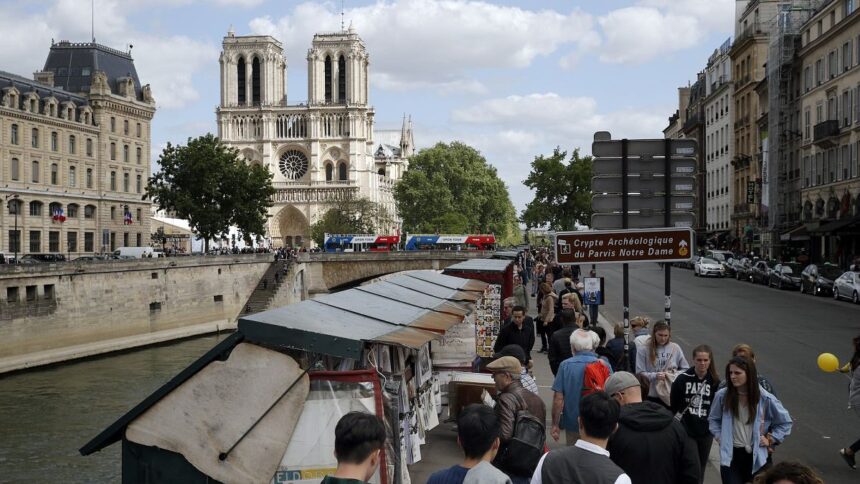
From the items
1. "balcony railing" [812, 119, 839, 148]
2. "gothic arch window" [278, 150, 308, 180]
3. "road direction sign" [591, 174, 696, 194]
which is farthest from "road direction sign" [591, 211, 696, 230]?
"gothic arch window" [278, 150, 308, 180]

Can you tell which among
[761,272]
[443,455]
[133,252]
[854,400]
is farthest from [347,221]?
[854,400]

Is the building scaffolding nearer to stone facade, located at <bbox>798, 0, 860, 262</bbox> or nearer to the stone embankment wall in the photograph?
stone facade, located at <bbox>798, 0, 860, 262</bbox>

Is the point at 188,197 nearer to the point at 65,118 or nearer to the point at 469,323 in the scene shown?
the point at 65,118

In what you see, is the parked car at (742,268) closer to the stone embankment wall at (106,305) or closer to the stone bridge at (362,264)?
the stone bridge at (362,264)

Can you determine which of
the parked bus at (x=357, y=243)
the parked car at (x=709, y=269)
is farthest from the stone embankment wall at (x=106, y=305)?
the parked bus at (x=357, y=243)

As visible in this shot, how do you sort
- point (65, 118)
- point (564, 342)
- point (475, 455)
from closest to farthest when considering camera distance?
point (475, 455)
point (564, 342)
point (65, 118)

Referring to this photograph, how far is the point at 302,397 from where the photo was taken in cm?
647

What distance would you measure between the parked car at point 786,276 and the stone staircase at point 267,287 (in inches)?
1173

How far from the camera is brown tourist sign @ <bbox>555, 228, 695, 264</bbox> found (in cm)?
1105

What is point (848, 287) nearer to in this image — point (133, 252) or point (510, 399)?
point (510, 399)

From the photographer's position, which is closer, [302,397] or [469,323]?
[302,397]

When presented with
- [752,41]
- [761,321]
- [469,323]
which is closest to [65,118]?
[752,41]

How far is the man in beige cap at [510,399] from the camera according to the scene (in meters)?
6.92

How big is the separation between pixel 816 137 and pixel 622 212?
3937 cm
